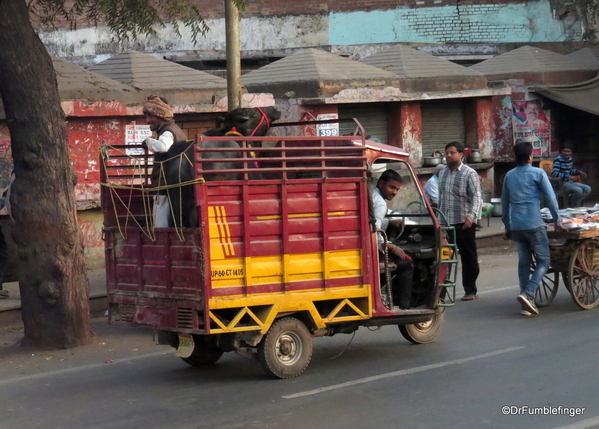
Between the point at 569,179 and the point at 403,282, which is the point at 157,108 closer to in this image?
the point at 403,282

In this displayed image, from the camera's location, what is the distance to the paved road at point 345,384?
6012 millimetres

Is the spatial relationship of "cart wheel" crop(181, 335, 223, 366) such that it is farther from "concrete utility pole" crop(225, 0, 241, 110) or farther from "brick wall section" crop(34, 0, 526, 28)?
"brick wall section" crop(34, 0, 526, 28)

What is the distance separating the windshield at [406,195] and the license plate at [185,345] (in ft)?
7.59

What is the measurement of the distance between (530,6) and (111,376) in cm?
2161

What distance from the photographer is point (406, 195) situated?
27.6 ft

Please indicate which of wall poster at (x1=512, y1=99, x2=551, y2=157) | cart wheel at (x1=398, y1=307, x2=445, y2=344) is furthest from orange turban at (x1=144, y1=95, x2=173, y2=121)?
wall poster at (x1=512, y1=99, x2=551, y2=157)

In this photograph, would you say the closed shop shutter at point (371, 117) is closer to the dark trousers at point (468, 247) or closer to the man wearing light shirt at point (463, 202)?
the man wearing light shirt at point (463, 202)

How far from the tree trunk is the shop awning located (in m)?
15.1

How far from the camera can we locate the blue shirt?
9594 millimetres

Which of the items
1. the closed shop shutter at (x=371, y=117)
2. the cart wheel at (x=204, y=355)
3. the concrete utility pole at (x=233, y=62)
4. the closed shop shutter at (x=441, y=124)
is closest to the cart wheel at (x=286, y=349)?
the cart wheel at (x=204, y=355)

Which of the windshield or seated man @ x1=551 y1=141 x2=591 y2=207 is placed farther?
seated man @ x1=551 y1=141 x2=591 y2=207

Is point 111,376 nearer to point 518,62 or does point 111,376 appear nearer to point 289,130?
point 289,130

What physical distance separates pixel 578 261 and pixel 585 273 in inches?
6.2

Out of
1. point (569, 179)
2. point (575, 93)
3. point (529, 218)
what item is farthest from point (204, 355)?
point (575, 93)
